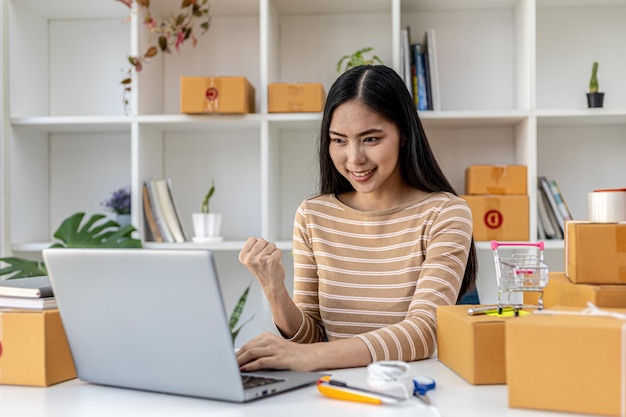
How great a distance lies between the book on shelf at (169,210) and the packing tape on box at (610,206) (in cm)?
188

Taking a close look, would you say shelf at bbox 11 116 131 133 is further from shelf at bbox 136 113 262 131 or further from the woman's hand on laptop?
the woman's hand on laptop

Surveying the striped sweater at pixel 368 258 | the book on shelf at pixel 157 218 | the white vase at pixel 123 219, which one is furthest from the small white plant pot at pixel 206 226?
the striped sweater at pixel 368 258

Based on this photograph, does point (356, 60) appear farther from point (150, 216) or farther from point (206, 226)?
point (150, 216)

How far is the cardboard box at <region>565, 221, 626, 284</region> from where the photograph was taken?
3.73 feet

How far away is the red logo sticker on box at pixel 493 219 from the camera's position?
106 inches

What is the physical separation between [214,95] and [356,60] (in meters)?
0.61

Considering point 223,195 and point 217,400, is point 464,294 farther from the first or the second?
point 223,195

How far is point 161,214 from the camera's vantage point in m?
2.84

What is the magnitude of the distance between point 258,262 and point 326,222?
444 mm

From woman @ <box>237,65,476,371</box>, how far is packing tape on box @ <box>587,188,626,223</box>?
36 cm

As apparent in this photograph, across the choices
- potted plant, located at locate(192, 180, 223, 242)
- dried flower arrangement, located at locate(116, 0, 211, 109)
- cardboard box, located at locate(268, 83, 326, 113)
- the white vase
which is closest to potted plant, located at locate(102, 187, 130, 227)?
the white vase

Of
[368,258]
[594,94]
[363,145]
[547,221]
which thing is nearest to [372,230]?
[368,258]

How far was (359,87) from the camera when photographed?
171 cm

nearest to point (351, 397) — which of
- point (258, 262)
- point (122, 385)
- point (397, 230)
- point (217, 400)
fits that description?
point (217, 400)
